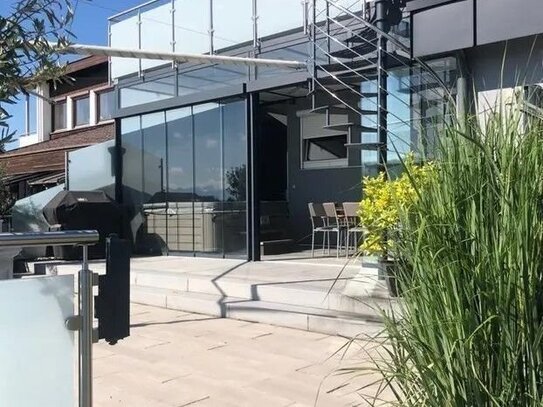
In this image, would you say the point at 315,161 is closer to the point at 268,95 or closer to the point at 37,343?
the point at 268,95

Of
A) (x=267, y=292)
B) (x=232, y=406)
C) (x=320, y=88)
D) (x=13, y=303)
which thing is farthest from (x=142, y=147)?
(x=13, y=303)

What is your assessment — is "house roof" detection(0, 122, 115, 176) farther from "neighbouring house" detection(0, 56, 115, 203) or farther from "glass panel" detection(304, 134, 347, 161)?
"glass panel" detection(304, 134, 347, 161)

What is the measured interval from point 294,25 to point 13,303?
29.4 feet

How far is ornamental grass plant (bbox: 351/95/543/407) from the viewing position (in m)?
1.99

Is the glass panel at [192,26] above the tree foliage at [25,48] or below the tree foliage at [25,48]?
above

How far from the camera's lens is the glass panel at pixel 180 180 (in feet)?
41.1

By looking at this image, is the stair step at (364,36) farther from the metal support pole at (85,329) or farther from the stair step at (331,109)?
the metal support pole at (85,329)

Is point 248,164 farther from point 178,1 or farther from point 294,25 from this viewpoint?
point 178,1

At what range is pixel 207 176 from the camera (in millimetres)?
12141

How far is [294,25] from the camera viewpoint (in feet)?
35.0

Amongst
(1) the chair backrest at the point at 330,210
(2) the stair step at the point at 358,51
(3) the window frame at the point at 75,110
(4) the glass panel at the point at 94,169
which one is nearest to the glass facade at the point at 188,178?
(4) the glass panel at the point at 94,169

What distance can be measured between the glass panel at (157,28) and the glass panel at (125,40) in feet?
0.88

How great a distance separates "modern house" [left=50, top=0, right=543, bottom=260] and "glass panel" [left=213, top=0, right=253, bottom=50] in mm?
26

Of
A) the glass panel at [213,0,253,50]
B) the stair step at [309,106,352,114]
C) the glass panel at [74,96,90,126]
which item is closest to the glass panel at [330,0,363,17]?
the stair step at [309,106,352,114]
